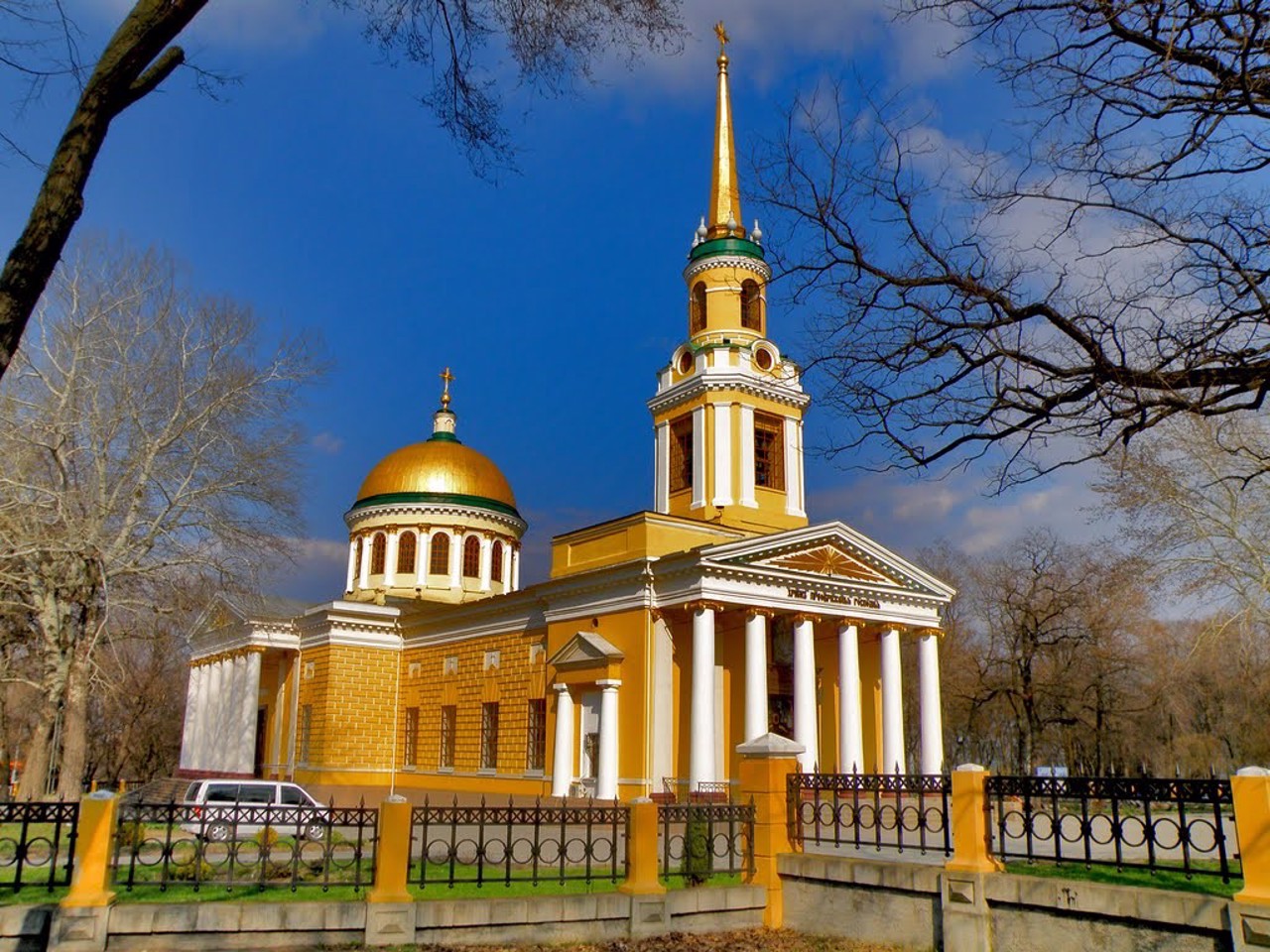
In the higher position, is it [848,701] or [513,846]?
[848,701]

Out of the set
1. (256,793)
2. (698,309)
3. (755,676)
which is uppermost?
(698,309)

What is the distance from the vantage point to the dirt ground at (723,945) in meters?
10.3

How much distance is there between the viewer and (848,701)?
87.7 feet

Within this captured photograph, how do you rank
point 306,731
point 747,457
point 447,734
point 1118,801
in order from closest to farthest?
1. point 1118,801
2. point 747,457
3. point 447,734
4. point 306,731

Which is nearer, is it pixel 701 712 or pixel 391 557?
pixel 701 712

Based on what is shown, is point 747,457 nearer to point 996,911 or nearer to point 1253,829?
point 996,911

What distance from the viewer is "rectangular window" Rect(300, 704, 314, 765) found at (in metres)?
35.1

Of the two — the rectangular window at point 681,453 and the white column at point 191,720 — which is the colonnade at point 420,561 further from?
the rectangular window at point 681,453

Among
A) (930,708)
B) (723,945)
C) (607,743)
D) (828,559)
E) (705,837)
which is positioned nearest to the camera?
(723,945)

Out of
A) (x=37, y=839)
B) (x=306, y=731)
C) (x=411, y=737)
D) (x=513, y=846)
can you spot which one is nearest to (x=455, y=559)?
(x=411, y=737)

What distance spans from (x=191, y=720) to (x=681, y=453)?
24.8m

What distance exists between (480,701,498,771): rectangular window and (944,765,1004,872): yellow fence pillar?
22.2 metres

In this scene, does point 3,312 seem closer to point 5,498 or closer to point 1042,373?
point 1042,373

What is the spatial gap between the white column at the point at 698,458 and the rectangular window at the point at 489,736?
8603 millimetres
